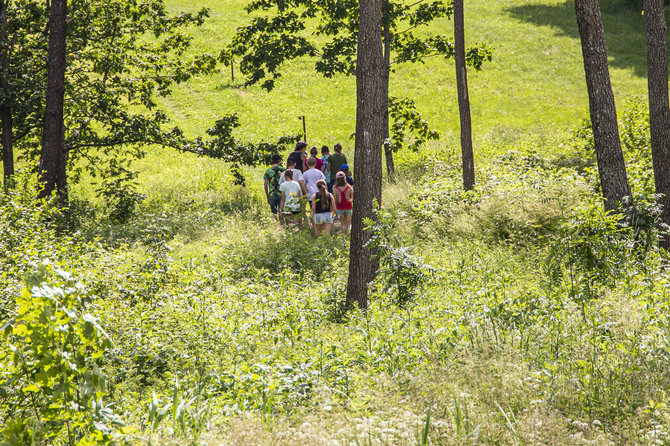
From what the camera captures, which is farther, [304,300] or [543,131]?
[543,131]

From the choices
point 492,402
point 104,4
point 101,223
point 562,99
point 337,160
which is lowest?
point 492,402

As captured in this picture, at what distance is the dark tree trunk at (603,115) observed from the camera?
8.20 meters

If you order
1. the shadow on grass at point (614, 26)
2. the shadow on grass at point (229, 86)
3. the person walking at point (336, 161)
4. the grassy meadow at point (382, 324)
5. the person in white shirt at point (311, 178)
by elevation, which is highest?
the shadow on grass at point (614, 26)

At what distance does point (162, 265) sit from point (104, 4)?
9739 mm

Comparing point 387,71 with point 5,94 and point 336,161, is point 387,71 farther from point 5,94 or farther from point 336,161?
point 5,94

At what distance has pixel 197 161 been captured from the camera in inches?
934

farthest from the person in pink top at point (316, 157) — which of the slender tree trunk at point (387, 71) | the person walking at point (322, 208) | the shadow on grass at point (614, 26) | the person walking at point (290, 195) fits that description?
the shadow on grass at point (614, 26)

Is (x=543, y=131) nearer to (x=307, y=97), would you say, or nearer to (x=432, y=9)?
(x=432, y=9)

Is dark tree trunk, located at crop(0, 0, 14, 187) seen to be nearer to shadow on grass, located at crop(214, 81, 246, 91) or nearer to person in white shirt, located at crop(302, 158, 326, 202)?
person in white shirt, located at crop(302, 158, 326, 202)

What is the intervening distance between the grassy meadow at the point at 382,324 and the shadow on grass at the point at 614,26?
2410cm

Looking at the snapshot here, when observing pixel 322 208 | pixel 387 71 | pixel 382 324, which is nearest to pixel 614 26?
pixel 387 71

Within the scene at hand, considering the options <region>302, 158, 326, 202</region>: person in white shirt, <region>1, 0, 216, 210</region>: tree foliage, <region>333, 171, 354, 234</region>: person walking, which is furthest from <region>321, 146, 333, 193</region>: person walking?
<region>1, 0, 216, 210</region>: tree foliage

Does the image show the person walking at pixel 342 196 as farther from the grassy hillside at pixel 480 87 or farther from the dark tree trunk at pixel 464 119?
the grassy hillside at pixel 480 87

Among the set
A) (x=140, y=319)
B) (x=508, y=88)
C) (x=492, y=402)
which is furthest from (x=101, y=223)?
(x=508, y=88)
